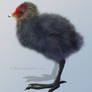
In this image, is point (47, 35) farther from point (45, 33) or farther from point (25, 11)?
point (25, 11)

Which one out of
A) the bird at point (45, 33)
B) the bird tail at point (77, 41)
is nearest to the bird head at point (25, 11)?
the bird at point (45, 33)

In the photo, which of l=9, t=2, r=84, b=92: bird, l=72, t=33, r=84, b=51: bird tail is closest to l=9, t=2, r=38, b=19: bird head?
l=9, t=2, r=84, b=92: bird

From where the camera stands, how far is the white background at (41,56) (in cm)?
86

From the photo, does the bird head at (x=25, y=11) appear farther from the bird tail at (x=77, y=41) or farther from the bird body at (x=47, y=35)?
the bird tail at (x=77, y=41)

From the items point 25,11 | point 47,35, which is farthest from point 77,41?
point 25,11

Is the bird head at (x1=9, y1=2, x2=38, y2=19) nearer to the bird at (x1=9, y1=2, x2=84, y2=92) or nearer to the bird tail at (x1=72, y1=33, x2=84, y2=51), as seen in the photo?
the bird at (x1=9, y1=2, x2=84, y2=92)

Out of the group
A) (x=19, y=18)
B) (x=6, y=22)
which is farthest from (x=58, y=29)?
(x=6, y=22)

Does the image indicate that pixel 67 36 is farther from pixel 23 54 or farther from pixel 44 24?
pixel 23 54

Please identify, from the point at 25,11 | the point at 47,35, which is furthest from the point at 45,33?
the point at 25,11

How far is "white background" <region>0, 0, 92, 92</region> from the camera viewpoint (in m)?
0.86

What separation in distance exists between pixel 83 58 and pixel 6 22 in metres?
0.38

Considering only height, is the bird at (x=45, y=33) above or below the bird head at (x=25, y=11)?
below

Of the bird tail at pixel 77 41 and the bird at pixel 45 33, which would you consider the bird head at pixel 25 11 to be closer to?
the bird at pixel 45 33

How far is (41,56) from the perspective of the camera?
87cm
